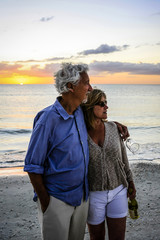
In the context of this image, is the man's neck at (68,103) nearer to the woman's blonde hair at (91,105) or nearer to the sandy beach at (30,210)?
the woman's blonde hair at (91,105)

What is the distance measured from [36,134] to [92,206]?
44.6 inches

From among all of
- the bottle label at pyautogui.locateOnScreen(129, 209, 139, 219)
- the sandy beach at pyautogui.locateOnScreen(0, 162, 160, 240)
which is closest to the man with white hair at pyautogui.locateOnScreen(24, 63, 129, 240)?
the bottle label at pyautogui.locateOnScreen(129, 209, 139, 219)

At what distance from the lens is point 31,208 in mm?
5492

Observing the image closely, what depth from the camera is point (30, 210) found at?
17.7 ft

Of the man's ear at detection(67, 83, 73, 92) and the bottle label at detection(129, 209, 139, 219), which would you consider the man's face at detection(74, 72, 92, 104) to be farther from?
the bottle label at detection(129, 209, 139, 219)

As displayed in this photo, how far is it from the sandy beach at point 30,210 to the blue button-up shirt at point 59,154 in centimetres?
219

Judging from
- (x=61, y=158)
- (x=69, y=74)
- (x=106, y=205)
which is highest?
(x=69, y=74)

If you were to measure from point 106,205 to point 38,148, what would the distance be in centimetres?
114

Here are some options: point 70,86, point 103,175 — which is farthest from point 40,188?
point 70,86

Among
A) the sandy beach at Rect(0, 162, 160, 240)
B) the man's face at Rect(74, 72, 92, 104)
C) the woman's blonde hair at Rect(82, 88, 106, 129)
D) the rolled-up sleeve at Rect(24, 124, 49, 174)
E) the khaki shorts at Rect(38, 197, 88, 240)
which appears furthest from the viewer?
the sandy beach at Rect(0, 162, 160, 240)

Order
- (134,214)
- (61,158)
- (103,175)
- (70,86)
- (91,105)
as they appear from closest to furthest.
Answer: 1. (61,158)
2. (70,86)
3. (103,175)
4. (91,105)
5. (134,214)

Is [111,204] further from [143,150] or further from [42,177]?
[143,150]

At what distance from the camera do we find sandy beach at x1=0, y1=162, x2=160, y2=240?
4441mm

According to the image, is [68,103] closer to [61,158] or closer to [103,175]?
[61,158]
